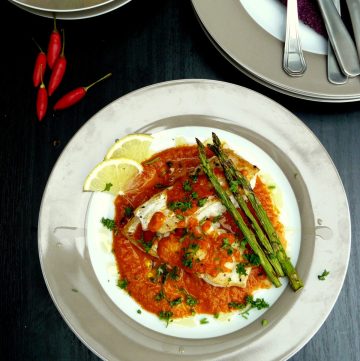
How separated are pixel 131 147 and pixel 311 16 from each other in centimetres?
172

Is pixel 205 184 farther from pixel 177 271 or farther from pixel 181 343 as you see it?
pixel 181 343

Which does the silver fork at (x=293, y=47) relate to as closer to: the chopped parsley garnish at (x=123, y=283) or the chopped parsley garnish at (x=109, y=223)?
the chopped parsley garnish at (x=109, y=223)

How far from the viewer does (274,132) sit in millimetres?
3910

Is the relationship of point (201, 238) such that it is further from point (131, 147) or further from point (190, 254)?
point (131, 147)

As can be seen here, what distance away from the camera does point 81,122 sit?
432 cm

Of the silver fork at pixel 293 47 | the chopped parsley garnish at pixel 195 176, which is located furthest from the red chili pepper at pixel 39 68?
the silver fork at pixel 293 47

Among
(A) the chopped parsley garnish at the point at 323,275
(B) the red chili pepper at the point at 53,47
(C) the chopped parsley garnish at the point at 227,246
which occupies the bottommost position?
(A) the chopped parsley garnish at the point at 323,275

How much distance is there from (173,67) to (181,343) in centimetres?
225

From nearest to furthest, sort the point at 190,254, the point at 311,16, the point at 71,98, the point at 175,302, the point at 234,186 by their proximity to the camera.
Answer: the point at 190,254
the point at 234,186
the point at 175,302
the point at 311,16
the point at 71,98

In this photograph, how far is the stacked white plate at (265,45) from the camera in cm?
382

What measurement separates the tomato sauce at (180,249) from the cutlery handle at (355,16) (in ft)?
4.20

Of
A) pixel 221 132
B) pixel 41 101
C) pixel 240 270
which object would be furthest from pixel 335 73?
pixel 41 101

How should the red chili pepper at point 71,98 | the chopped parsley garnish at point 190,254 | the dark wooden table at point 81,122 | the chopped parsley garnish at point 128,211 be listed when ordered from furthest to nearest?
the red chili pepper at point 71,98
the dark wooden table at point 81,122
the chopped parsley garnish at point 128,211
the chopped parsley garnish at point 190,254

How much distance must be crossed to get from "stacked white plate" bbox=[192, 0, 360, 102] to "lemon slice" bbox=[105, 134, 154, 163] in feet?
3.01
